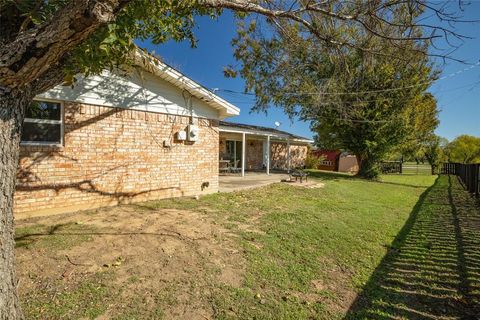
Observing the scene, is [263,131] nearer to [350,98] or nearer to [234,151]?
[234,151]

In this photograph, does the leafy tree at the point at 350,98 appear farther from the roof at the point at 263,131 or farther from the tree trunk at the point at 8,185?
the tree trunk at the point at 8,185

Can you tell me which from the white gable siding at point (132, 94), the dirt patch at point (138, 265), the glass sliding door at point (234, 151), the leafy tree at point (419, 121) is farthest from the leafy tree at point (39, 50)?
the leafy tree at point (419, 121)

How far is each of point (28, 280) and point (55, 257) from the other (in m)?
0.65

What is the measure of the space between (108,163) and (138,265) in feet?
13.4

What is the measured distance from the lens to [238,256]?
464 cm

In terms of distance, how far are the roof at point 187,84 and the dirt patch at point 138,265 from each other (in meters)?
4.35

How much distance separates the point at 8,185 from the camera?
7.77 feet

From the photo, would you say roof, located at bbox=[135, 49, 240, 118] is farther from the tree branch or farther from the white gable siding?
the tree branch

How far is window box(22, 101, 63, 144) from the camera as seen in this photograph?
6086mm

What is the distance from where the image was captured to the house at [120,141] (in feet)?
20.5

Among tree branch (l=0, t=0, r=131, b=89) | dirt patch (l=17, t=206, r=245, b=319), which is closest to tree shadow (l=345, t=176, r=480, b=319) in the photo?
dirt patch (l=17, t=206, r=245, b=319)

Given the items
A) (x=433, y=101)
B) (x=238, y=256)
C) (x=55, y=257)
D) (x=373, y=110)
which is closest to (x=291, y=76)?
(x=373, y=110)

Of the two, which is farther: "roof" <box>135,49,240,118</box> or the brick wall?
"roof" <box>135,49,240,118</box>

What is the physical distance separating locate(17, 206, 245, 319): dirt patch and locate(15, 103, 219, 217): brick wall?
0.76 meters
